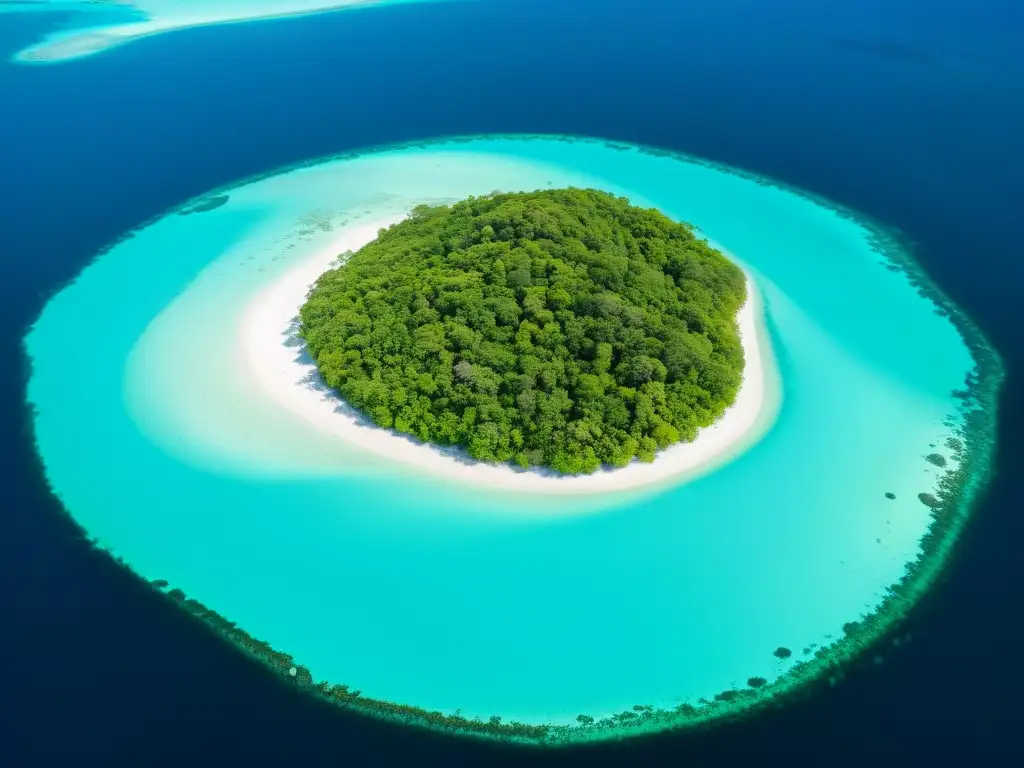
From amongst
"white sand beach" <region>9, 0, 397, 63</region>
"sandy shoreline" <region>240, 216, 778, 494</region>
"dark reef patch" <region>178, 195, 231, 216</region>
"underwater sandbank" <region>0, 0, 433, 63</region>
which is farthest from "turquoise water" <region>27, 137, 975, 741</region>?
"underwater sandbank" <region>0, 0, 433, 63</region>

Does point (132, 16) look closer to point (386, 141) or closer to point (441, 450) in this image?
point (386, 141)

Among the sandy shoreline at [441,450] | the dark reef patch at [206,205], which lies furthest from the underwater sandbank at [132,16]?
the sandy shoreline at [441,450]

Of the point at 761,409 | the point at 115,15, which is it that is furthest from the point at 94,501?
the point at 115,15

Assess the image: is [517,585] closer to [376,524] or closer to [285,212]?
[376,524]

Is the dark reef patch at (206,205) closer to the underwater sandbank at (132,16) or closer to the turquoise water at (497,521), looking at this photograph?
the turquoise water at (497,521)

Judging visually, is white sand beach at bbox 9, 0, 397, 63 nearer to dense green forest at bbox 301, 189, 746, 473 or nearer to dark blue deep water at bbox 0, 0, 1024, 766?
dark blue deep water at bbox 0, 0, 1024, 766

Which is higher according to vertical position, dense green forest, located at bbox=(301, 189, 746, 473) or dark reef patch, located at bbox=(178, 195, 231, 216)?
dark reef patch, located at bbox=(178, 195, 231, 216)
